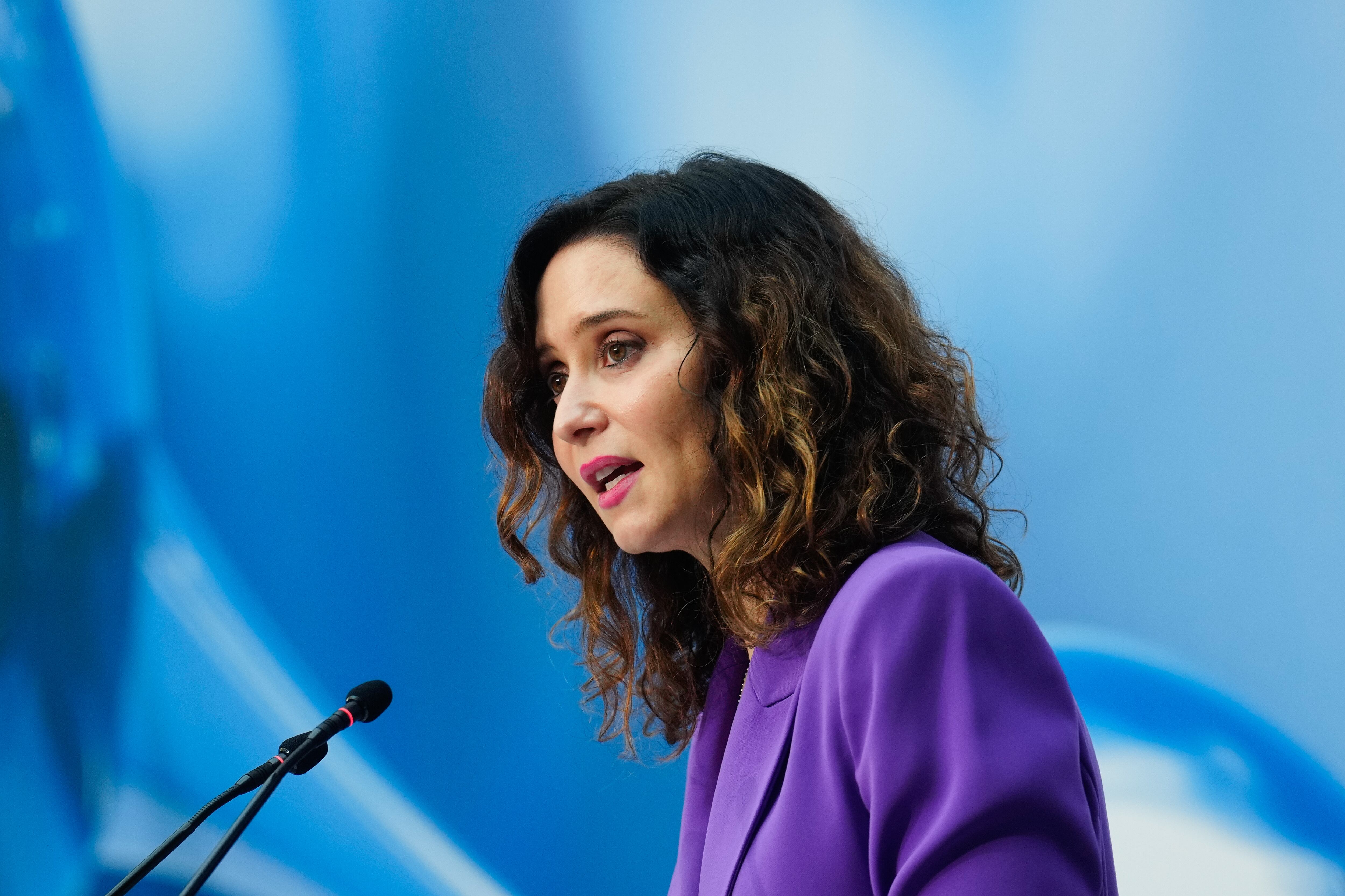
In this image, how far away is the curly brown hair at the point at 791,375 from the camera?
1.21 m

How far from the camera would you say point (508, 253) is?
2221mm

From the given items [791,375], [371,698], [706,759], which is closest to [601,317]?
[791,375]

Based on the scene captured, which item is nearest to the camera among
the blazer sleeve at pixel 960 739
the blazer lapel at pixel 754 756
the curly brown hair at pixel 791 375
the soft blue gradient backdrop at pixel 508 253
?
the blazer sleeve at pixel 960 739

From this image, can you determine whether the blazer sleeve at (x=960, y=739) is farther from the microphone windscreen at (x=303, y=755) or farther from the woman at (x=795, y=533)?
the microphone windscreen at (x=303, y=755)

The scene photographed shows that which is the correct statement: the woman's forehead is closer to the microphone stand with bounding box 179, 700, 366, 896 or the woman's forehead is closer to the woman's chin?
the woman's chin

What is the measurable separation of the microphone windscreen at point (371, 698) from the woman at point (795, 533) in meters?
0.34

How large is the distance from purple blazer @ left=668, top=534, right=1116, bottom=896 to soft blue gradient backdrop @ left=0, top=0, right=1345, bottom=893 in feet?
3.35

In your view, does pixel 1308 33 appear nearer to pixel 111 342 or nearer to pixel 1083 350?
pixel 1083 350

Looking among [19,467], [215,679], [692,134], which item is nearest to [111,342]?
[19,467]

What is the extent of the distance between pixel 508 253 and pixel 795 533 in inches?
49.0

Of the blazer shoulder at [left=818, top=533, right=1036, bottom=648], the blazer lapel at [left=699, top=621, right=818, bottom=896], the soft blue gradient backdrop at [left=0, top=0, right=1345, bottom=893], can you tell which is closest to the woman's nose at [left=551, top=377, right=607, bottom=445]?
the blazer lapel at [left=699, top=621, right=818, bottom=896]

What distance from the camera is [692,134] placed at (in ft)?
7.12

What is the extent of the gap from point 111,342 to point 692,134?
125 centimetres

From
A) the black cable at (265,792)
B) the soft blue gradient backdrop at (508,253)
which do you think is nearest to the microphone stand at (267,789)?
the black cable at (265,792)
